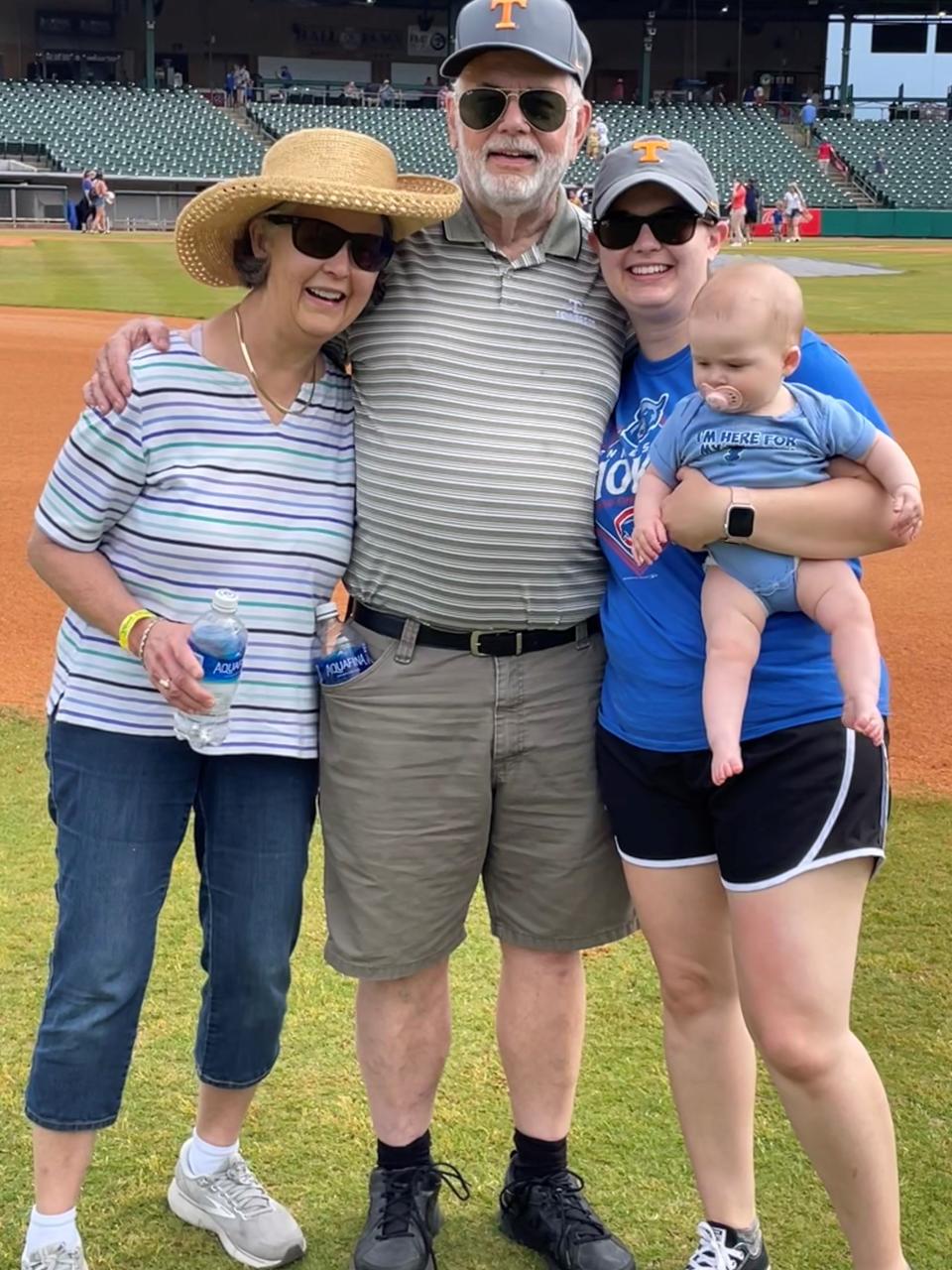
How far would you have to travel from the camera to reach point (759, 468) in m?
2.53

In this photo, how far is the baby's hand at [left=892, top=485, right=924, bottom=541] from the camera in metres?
2.46

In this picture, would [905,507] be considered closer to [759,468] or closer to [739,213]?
[759,468]

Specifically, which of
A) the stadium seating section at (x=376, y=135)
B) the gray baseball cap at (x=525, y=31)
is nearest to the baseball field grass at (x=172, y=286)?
the stadium seating section at (x=376, y=135)

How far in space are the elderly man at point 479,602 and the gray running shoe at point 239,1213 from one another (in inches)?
6.7

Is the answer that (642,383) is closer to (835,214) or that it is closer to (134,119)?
(835,214)

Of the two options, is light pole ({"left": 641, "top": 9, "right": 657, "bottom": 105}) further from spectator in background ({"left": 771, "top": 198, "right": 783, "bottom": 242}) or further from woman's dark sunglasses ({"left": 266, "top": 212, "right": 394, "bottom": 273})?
woman's dark sunglasses ({"left": 266, "top": 212, "right": 394, "bottom": 273})

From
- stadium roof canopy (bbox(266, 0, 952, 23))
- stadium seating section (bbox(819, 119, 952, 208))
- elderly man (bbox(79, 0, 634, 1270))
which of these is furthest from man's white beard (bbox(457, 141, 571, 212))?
stadium roof canopy (bbox(266, 0, 952, 23))

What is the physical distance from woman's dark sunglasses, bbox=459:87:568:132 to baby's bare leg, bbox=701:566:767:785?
43.5 inches

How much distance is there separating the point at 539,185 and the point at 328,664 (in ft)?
3.62

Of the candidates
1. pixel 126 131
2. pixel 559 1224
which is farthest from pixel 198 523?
pixel 126 131

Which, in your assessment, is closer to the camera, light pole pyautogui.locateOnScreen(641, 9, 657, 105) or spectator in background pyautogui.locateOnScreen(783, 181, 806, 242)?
spectator in background pyautogui.locateOnScreen(783, 181, 806, 242)

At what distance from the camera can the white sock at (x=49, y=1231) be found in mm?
2807

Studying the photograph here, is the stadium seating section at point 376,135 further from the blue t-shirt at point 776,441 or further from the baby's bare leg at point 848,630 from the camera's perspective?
the baby's bare leg at point 848,630

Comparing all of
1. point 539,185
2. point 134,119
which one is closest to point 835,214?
point 134,119
